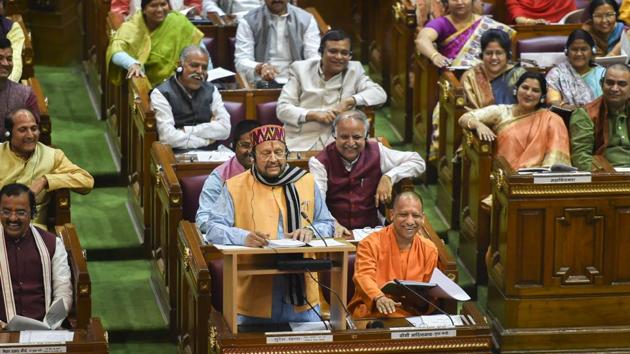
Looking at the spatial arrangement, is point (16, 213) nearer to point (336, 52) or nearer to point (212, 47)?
point (336, 52)

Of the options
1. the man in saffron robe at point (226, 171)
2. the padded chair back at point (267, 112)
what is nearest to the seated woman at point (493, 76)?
the padded chair back at point (267, 112)

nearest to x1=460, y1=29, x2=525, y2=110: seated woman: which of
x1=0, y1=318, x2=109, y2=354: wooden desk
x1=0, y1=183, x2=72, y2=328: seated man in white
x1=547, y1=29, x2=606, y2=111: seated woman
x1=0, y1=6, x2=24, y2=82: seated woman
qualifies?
x1=547, y1=29, x2=606, y2=111: seated woman

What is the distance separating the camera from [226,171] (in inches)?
241

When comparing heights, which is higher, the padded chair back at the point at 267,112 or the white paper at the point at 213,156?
the padded chair back at the point at 267,112

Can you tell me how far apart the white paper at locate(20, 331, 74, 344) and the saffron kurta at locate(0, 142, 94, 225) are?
0.97m

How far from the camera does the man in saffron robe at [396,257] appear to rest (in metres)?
5.76

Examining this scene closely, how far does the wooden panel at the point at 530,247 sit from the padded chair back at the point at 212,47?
7.57 ft

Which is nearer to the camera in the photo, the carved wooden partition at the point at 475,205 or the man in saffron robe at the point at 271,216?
the man in saffron robe at the point at 271,216

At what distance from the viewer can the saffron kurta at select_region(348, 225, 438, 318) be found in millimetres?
5770

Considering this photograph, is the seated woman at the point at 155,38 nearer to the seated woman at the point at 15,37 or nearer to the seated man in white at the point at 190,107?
the seated woman at the point at 15,37

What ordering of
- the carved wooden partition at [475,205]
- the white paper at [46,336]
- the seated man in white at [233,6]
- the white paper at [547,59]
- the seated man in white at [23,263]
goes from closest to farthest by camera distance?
the white paper at [46,336]
the seated man in white at [23,263]
the carved wooden partition at [475,205]
the white paper at [547,59]
the seated man in white at [233,6]

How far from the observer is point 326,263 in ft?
17.3

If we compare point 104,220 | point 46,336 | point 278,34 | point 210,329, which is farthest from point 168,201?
point 278,34

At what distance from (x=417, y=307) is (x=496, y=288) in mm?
711
